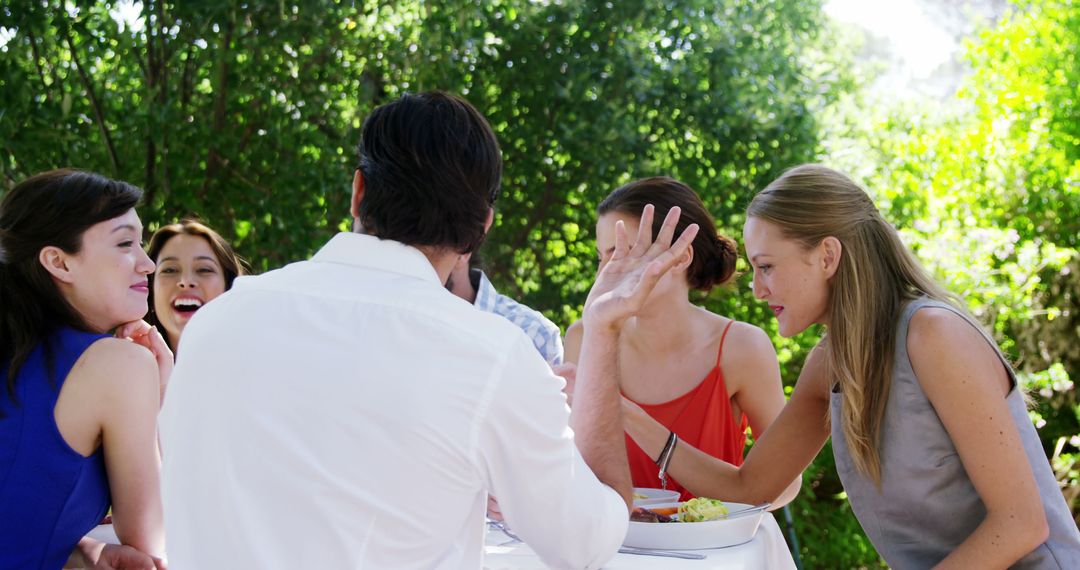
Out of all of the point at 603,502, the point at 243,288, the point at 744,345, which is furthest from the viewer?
the point at 744,345

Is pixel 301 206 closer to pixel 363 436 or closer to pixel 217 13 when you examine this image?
pixel 217 13

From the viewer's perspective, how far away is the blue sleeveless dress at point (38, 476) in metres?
1.97

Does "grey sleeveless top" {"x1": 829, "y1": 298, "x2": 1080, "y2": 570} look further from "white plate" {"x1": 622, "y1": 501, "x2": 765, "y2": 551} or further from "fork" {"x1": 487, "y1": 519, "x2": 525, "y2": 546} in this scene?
"fork" {"x1": 487, "y1": 519, "x2": 525, "y2": 546}

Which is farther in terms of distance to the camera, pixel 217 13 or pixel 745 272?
pixel 745 272

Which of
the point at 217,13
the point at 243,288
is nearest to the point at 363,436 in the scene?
the point at 243,288

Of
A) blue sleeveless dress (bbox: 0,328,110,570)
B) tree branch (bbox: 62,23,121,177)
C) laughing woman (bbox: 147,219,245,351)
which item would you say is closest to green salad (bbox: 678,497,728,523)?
blue sleeveless dress (bbox: 0,328,110,570)

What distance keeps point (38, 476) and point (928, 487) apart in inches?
69.8

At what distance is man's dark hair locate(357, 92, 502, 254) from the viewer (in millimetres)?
1574

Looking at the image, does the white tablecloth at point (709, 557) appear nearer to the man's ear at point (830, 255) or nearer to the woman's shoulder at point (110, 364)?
the man's ear at point (830, 255)

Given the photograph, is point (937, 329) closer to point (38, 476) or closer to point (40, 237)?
point (38, 476)

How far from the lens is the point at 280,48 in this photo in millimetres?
4383

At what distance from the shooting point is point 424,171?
1573 millimetres

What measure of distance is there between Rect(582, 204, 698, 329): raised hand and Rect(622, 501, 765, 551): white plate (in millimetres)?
445

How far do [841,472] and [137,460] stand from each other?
1.50 m
